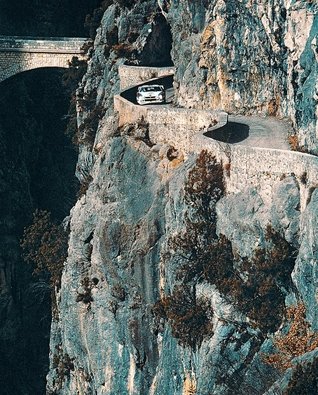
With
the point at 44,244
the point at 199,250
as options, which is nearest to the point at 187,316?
the point at 199,250

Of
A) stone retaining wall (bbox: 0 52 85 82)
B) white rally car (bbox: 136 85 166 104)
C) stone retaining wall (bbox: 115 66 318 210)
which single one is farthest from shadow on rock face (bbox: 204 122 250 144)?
stone retaining wall (bbox: 0 52 85 82)

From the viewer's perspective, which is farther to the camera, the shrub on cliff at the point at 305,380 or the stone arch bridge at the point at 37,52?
the stone arch bridge at the point at 37,52

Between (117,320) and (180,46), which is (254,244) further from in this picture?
(180,46)

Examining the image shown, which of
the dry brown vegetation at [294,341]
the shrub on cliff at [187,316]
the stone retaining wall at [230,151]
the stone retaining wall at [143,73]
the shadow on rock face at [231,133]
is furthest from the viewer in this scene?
the stone retaining wall at [143,73]

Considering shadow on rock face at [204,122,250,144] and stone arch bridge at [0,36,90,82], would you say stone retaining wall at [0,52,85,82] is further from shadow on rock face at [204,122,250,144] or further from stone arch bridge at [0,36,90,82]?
shadow on rock face at [204,122,250,144]

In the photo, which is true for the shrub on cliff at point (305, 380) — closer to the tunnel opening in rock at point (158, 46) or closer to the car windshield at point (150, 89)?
the car windshield at point (150, 89)

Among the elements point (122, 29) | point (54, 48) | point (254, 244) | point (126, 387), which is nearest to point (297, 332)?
point (254, 244)

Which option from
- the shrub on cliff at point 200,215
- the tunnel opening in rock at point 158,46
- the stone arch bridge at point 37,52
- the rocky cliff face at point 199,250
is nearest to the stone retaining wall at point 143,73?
the rocky cliff face at point 199,250
